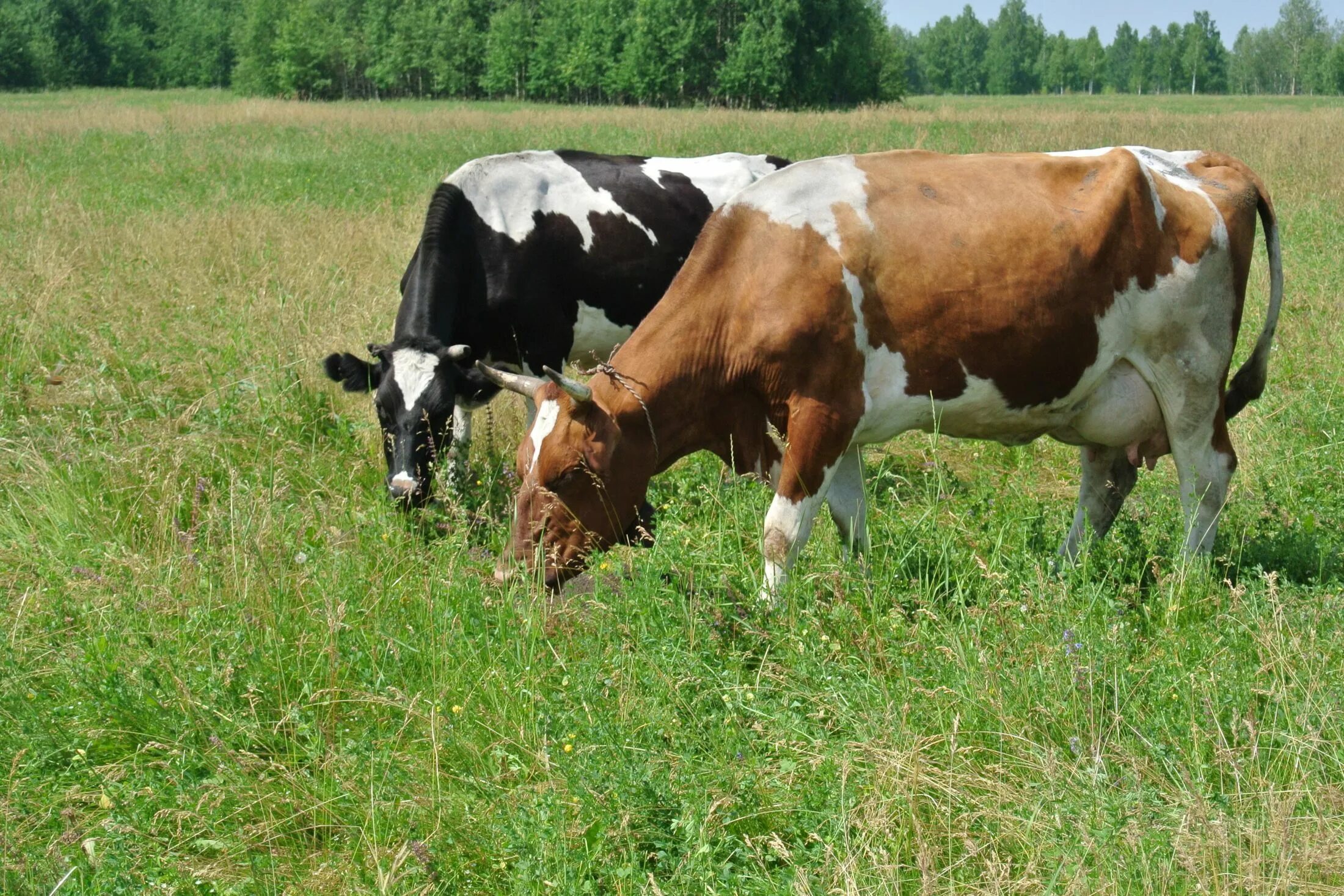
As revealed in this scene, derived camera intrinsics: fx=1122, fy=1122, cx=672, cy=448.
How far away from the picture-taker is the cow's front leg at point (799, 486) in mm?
4559

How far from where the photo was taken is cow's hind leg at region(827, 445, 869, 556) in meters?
5.08

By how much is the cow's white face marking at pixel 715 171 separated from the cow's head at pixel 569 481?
363 cm

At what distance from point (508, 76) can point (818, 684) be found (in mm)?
78211

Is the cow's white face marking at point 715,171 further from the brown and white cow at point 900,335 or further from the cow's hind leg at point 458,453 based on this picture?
the brown and white cow at point 900,335

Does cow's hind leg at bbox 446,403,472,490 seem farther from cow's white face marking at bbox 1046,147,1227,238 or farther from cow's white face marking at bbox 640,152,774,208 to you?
cow's white face marking at bbox 1046,147,1227,238

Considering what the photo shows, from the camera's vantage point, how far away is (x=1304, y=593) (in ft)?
14.9

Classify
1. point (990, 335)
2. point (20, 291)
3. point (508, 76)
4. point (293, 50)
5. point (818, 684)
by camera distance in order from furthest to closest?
point (293, 50) → point (508, 76) → point (20, 291) → point (990, 335) → point (818, 684)

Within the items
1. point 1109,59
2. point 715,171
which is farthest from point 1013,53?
point 715,171

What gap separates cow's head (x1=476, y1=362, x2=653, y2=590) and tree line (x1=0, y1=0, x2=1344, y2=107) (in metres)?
55.9

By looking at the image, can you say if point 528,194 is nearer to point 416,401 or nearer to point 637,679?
point 416,401

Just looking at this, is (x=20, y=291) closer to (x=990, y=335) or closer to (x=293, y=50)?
(x=990, y=335)

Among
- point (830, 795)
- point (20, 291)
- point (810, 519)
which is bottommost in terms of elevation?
point (830, 795)

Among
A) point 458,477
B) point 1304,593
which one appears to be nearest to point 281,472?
point 458,477

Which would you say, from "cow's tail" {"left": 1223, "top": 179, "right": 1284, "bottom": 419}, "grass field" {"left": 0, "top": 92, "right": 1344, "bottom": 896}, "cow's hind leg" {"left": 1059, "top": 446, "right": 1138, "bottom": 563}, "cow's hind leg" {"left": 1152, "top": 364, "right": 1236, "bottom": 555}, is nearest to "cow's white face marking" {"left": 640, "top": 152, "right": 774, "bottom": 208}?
"grass field" {"left": 0, "top": 92, "right": 1344, "bottom": 896}
